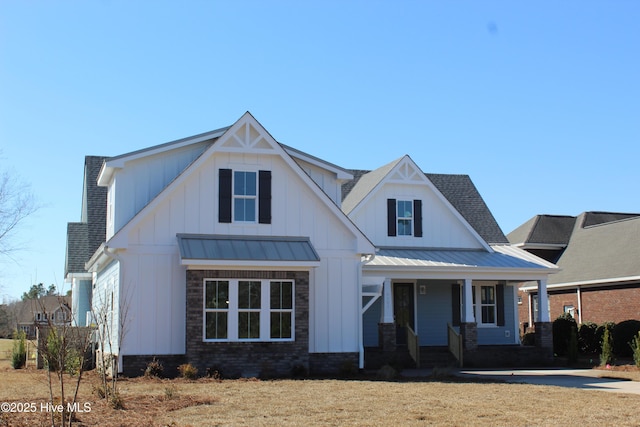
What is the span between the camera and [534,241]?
38.6m

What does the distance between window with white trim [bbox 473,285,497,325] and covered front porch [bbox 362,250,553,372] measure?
0.12ft

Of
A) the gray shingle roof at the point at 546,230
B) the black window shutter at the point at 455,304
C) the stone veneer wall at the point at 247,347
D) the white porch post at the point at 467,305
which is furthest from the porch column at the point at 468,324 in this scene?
the gray shingle roof at the point at 546,230

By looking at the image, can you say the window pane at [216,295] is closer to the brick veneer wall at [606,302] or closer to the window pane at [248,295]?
the window pane at [248,295]

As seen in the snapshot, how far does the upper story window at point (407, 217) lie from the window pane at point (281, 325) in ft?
25.8

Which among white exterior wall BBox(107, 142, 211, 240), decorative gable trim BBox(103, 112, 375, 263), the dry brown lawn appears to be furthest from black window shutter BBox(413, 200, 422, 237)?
the dry brown lawn

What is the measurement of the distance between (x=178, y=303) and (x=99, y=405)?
6.67 metres

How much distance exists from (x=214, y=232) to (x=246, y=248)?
1.05 meters

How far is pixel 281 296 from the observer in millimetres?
20922

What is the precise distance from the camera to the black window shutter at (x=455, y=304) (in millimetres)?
28000

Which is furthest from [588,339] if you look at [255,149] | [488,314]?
[255,149]

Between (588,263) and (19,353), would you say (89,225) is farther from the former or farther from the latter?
(588,263)

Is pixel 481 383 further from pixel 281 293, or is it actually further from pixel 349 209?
pixel 349 209

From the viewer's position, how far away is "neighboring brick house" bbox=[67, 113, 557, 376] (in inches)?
793

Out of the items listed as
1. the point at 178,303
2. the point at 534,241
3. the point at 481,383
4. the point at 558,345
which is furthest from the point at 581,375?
the point at 534,241
